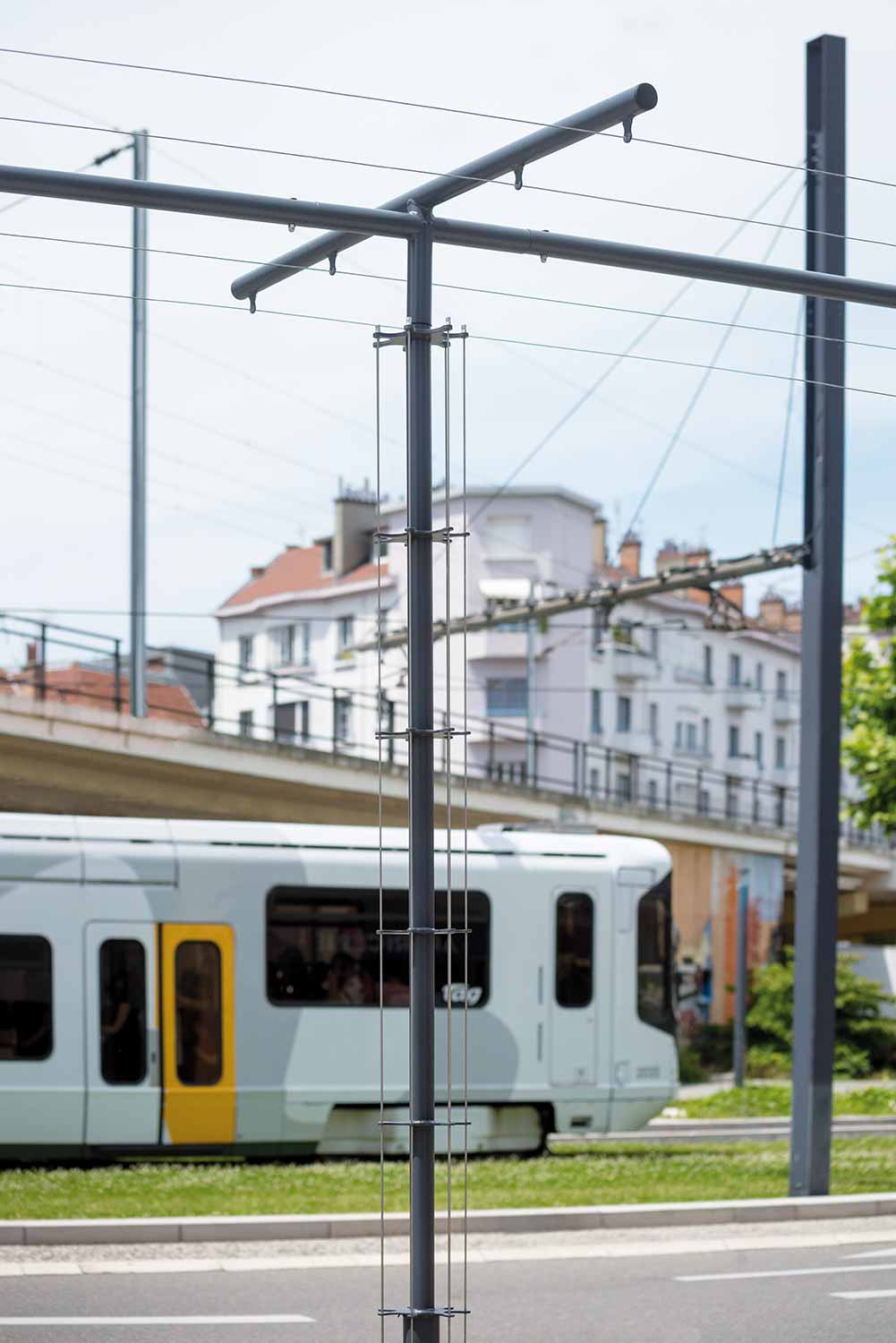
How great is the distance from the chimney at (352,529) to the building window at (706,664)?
1522 centimetres

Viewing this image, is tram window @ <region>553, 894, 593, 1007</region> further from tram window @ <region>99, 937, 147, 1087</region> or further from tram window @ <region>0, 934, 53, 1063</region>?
tram window @ <region>0, 934, 53, 1063</region>

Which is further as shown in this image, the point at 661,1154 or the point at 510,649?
the point at 510,649

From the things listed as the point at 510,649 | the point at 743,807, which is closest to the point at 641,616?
the point at 510,649

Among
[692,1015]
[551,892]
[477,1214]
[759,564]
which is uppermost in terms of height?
[759,564]

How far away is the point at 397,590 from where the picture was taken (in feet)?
218

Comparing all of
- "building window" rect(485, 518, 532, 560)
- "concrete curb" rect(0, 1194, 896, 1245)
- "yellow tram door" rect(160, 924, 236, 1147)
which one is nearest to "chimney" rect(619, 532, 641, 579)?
"building window" rect(485, 518, 532, 560)

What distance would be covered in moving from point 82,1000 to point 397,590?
167 feet

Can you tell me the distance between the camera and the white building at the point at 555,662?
6588 centimetres

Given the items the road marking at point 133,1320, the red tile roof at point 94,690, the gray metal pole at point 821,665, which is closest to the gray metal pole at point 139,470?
the red tile roof at point 94,690

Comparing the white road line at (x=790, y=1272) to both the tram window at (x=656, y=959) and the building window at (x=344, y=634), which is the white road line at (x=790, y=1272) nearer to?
the tram window at (x=656, y=959)

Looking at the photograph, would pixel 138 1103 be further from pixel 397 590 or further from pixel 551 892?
pixel 397 590

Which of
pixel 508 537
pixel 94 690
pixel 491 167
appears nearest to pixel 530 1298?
pixel 491 167

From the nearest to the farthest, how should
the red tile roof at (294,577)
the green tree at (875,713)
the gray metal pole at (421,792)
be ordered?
the gray metal pole at (421,792) → the green tree at (875,713) → the red tile roof at (294,577)

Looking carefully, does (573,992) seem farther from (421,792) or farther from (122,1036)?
(421,792)
